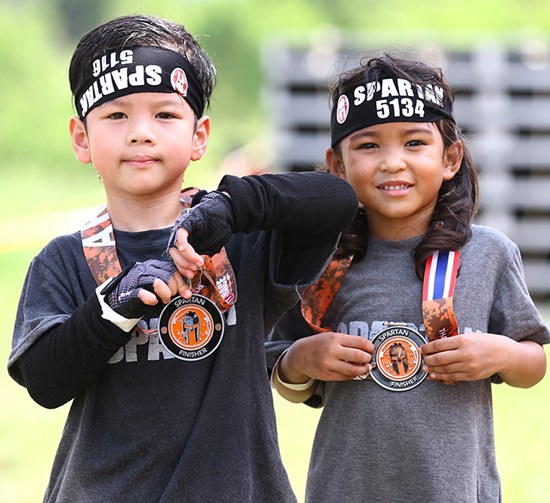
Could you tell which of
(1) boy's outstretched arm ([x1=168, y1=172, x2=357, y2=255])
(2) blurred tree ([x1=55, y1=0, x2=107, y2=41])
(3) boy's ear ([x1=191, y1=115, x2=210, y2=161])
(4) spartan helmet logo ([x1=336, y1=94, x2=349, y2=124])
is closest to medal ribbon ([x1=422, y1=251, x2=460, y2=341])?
(1) boy's outstretched arm ([x1=168, y1=172, x2=357, y2=255])

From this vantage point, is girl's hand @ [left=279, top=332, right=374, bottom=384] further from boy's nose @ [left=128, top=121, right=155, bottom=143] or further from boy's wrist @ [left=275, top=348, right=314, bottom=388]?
boy's nose @ [left=128, top=121, right=155, bottom=143]

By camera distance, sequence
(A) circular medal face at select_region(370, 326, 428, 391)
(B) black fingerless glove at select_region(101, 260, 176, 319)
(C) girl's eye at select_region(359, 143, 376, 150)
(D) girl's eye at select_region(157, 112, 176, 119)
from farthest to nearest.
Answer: (C) girl's eye at select_region(359, 143, 376, 150) < (A) circular medal face at select_region(370, 326, 428, 391) < (D) girl's eye at select_region(157, 112, 176, 119) < (B) black fingerless glove at select_region(101, 260, 176, 319)

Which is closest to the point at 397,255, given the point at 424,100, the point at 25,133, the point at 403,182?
the point at 403,182

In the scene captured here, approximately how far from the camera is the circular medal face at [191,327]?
2.98 metres

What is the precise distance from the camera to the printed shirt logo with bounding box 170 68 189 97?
3.10 metres

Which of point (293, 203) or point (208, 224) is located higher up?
point (293, 203)

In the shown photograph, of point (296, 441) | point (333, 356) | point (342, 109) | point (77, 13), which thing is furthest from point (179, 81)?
point (77, 13)

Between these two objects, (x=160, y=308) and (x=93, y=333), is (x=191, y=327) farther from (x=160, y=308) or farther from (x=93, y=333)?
(x=93, y=333)

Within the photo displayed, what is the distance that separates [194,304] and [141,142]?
0.48m

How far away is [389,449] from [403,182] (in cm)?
83

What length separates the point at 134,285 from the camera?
8.96ft

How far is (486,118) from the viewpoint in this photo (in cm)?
1007

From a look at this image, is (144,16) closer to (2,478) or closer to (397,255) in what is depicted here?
(397,255)

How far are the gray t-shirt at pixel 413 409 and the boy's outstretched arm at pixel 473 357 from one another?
7 cm
